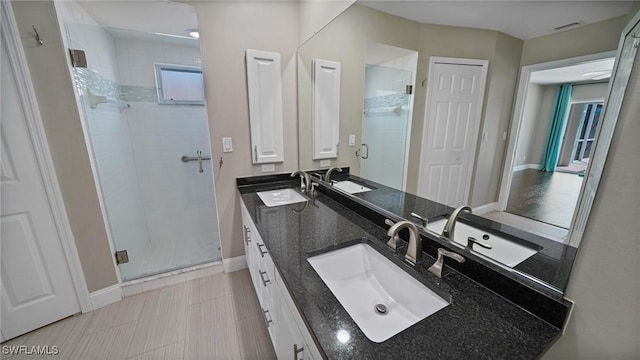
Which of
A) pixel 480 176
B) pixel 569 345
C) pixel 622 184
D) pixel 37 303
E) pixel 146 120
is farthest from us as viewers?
pixel 146 120

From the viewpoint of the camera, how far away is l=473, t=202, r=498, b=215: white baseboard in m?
0.82

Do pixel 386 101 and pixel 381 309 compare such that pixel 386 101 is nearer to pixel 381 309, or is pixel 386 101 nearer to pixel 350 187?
Answer: pixel 350 187

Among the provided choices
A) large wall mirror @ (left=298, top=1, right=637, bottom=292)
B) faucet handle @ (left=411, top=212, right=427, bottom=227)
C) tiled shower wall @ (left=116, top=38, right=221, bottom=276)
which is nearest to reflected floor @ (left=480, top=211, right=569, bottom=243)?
large wall mirror @ (left=298, top=1, right=637, bottom=292)

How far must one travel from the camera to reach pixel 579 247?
59 cm

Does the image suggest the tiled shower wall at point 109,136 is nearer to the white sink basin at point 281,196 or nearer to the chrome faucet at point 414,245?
the white sink basin at point 281,196

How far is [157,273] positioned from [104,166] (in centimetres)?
102

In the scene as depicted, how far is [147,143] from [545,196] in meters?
3.32

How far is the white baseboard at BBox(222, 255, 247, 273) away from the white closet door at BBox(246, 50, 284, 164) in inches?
38.7

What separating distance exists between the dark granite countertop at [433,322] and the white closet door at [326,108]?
3.26ft

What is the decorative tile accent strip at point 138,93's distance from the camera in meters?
2.42

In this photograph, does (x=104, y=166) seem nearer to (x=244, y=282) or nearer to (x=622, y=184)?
(x=244, y=282)

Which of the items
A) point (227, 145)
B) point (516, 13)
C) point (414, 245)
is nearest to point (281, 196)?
point (227, 145)

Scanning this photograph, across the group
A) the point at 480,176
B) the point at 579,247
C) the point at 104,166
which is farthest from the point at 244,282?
the point at 579,247

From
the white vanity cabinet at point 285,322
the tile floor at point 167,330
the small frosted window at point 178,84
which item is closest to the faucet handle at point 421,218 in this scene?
the white vanity cabinet at point 285,322
